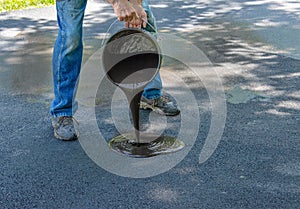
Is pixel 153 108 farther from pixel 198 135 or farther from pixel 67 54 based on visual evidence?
pixel 67 54

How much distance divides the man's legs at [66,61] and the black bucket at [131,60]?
0.38 metres

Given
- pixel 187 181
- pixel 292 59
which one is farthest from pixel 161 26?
pixel 187 181

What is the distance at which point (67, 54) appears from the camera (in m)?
3.69

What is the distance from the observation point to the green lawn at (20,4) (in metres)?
8.36

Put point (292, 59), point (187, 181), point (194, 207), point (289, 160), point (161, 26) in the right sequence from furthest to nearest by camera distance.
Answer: point (161, 26)
point (292, 59)
point (289, 160)
point (187, 181)
point (194, 207)

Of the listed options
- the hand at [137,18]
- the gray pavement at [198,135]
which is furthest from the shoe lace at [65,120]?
the hand at [137,18]

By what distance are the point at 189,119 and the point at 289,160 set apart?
914 millimetres

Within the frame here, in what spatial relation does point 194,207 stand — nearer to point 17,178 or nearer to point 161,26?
point 17,178

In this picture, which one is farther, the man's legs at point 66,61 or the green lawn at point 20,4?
the green lawn at point 20,4

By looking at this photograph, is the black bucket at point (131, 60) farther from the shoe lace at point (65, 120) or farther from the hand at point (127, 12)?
the shoe lace at point (65, 120)

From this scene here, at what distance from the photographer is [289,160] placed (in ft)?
11.0

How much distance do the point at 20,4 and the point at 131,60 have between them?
5576 millimetres

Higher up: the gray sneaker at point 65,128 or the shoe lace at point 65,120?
the shoe lace at point 65,120

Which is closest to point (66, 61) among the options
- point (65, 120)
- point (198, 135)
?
point (65, 120)
